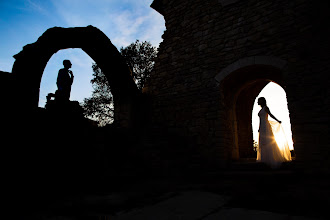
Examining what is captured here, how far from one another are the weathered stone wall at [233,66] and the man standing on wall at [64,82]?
2781 millimetres

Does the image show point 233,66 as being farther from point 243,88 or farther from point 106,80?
point 106,80

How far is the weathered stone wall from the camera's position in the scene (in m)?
4.16

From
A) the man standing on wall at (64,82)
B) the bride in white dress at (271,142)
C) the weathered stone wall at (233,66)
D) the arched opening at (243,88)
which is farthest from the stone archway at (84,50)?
the bride in white dress at (271,142)

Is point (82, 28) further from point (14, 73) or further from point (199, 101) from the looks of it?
point (199, 101)

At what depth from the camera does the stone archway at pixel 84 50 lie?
14.8ft

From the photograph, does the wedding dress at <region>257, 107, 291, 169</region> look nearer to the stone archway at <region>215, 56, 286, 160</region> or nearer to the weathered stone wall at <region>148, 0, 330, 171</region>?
the weathered stone wall at <region>148, 0, 330, 171</region>

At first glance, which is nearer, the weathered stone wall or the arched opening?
the weathered stone wall

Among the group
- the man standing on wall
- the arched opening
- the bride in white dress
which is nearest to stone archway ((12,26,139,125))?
the man standing on wall

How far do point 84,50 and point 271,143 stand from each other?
6.54 metres

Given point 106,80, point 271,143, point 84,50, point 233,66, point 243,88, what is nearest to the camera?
point 271,143

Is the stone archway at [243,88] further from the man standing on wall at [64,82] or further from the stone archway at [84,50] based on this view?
the man standing on wall at [64,82]

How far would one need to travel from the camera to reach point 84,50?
6.30 metres

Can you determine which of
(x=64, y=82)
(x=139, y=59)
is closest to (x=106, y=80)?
(x=139, y=59)

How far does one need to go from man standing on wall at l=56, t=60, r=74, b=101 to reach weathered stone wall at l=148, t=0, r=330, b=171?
278 cm
